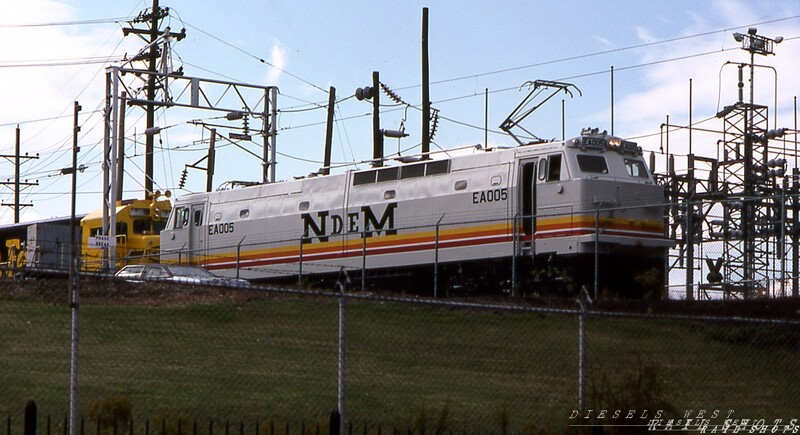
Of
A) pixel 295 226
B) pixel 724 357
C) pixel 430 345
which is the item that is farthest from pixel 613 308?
pixel 295 226

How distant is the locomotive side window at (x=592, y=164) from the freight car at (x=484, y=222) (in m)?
0.03

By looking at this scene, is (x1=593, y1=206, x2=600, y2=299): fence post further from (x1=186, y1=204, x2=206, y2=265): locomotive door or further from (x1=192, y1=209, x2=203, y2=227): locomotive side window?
(x1=192, y1=209, x2=203, y2=227): locomotive side window

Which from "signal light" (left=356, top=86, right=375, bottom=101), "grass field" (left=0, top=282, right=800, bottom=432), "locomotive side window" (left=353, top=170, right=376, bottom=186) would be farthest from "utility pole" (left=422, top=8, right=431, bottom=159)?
"grass field" (left=0, top=282, right=800, bottom=432)

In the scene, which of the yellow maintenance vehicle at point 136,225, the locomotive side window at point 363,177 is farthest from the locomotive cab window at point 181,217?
the locomotive side window at point 363,177

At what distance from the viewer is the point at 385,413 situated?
14.5 m

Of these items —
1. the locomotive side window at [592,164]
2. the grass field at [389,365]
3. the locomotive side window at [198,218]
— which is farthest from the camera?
the locomotive side window at [198,218]

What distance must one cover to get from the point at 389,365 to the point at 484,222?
11.2m

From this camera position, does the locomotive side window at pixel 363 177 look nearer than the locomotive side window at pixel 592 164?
No

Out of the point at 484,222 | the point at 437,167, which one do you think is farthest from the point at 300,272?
the point at 484,222

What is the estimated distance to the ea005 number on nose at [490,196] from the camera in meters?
28.1

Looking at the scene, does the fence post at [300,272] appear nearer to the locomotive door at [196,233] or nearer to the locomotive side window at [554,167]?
the locomotive door at [196,233]

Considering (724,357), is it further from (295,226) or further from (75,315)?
(295,226)

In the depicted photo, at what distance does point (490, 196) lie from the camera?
28.4m

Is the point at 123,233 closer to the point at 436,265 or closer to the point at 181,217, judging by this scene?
the point at 181,217
